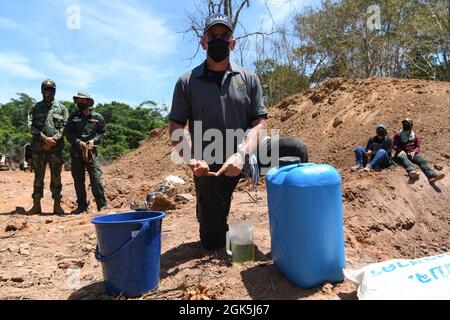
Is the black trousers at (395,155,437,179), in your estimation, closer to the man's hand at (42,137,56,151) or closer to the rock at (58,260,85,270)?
the rock at (58,260,85,270)

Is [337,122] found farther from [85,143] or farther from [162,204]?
[85,143]

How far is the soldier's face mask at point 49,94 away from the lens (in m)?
6.14

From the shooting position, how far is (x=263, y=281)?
2619mm

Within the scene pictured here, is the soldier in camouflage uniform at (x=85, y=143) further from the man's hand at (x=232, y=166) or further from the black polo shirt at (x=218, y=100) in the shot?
the man's hand at (x=232, y=166)

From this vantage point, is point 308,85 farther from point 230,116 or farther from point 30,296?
point 30,296

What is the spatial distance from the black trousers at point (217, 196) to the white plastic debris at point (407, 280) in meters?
1.13

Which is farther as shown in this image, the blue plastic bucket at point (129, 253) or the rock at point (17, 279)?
the rock at point (17, 279)

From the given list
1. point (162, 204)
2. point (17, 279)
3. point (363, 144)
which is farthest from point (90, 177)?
point (363, 144)

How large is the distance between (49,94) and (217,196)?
421cm

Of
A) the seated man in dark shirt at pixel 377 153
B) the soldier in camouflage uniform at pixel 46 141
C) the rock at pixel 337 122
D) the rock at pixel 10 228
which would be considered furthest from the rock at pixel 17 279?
the rock at pixel 337 122

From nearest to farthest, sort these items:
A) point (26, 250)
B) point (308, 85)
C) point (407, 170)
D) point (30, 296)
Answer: point (30, 296) → point (26, 250) → point (407, 170) → point (308, 85)

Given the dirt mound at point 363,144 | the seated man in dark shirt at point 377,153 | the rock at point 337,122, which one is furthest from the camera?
the rock at point 337,122
